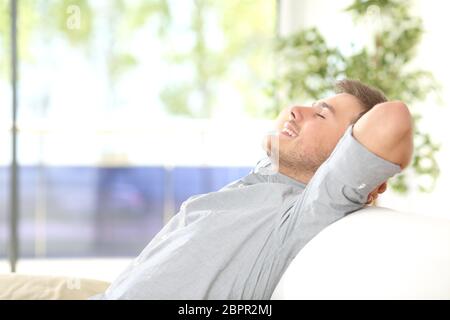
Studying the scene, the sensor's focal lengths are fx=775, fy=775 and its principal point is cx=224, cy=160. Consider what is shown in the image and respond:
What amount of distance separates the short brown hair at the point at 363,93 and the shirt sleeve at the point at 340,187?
0.22 meters

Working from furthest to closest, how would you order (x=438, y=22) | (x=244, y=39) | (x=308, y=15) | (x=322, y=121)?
(x=244, y=39), (x=308, y=15), (x=438, y=22), (x=322, y=121)

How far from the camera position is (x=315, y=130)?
4.81ft

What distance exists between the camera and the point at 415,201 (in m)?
3.81

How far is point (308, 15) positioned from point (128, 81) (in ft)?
4.21

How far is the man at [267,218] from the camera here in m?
1.21

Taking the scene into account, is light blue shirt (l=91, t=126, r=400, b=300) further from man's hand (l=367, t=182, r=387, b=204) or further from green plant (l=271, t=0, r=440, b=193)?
green plant (l=271, t=0, r=440, b=193)

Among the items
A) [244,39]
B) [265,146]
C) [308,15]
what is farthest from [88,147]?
[265,146]

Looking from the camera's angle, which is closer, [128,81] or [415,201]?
[415,201]

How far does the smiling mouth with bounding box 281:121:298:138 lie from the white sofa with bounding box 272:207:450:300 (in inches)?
11.7

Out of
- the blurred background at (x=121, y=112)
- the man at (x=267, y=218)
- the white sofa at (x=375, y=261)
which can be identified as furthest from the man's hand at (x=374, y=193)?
the blurred background at (x=121, y=112)

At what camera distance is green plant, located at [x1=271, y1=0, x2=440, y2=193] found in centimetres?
361

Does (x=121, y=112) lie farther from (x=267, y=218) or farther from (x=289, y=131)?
(x=267, y=218)

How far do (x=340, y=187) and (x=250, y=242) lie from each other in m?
0.19
